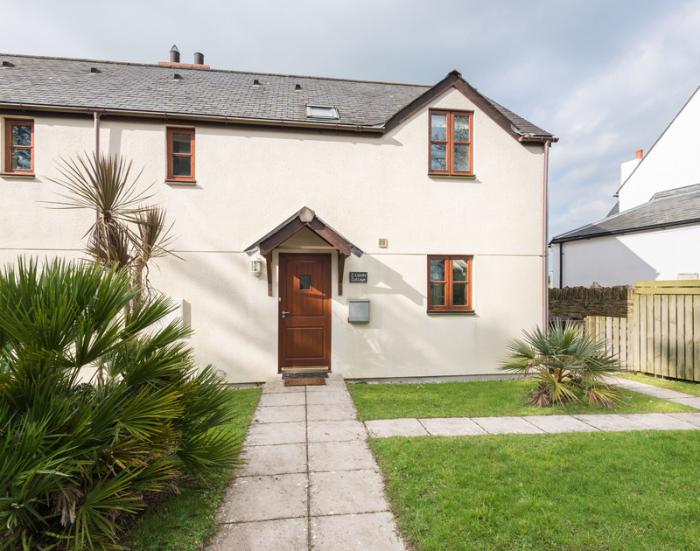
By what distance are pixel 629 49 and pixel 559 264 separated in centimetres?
989

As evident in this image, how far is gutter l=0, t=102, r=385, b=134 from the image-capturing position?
707cm

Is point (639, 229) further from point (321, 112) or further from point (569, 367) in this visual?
point (321, 112)

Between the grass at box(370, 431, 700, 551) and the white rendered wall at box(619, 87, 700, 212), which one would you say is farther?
the white rendered wall at box(619, 87, 700, 212)

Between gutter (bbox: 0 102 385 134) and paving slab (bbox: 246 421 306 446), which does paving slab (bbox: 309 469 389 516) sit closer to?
paving slab (bbox: 246 421 306 446)

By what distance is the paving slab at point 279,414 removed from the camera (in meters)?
5.55

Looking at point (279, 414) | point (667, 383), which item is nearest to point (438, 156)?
point (279, 414)

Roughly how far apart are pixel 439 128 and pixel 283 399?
709cm

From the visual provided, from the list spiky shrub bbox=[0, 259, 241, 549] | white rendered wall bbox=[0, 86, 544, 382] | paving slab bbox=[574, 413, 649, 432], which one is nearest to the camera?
spiky shrub bbox=[0, 259, 241, 549]

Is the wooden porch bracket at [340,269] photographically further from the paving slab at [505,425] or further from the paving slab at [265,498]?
the paving slab at [265,498]

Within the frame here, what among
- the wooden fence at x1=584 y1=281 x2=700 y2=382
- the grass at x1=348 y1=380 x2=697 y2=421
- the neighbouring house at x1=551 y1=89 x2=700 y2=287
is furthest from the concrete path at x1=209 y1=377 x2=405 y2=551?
the neighbouring house at x1=551 y1=89 x2=700 y2=287

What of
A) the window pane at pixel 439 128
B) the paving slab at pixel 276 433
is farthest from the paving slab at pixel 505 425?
the window pane at pixel 439 128

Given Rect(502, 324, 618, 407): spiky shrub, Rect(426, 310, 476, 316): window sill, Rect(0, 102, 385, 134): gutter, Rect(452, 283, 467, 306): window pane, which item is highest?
Rect(0, 102, 385, 134): gutter

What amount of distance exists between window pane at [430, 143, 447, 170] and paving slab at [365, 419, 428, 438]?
19.1 feet

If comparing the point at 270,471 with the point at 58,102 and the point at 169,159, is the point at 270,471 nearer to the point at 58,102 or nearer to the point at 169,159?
the point at 169,159
